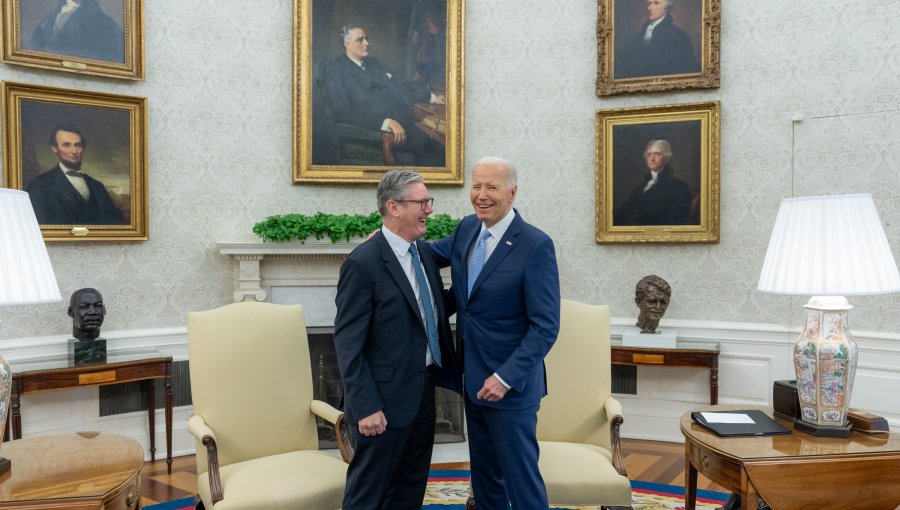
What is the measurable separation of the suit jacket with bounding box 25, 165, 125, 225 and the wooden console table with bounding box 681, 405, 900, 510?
4.42m

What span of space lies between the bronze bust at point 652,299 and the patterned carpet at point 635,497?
1.33 metres

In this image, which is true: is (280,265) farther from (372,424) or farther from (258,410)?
(372,424)

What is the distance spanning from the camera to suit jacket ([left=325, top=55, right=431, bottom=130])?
5.72m

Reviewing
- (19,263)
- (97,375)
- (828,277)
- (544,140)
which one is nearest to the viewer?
(19,263)

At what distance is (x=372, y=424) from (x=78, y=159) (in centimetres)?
353

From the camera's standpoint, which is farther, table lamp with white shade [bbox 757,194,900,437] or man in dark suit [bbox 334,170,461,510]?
man in dark suit [bbox 334,170,461,510]

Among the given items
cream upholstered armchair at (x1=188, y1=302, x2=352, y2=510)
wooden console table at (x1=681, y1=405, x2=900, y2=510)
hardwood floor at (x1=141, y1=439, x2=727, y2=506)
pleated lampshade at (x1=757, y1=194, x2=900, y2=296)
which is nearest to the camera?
wooden console table at (x1=681, y1=405, x2=900, y2=510)

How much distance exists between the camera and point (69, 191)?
16.1 ft

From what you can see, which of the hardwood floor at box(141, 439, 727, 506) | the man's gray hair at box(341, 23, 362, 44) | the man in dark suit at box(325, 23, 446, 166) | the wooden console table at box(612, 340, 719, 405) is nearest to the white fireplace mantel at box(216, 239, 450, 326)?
the man in dark suit at box(325, 23, 446, 166)

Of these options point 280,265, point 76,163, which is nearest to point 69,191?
point 76,163

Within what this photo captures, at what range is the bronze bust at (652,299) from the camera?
5.36 m

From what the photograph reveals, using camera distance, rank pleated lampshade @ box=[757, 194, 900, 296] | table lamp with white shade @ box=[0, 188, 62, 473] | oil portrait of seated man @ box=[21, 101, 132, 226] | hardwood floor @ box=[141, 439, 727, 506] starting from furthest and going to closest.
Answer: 1. oil portrait of seated man @ box=[21, 101, 132, 226]
2. hardwood floor @ box=[141, 439, 727, 506]
3. pleated lampshade @ box=[757, 194, 900, 296]
4. table lamp with white shade @ box=[0, 188, 62, 473]

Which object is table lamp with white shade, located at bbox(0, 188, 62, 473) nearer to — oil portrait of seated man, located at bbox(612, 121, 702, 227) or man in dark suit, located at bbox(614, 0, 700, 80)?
oil portrait of seated man, located at bbox(612, 121, 702, 227)

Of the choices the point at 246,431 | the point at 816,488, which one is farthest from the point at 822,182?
the point at 246,431
